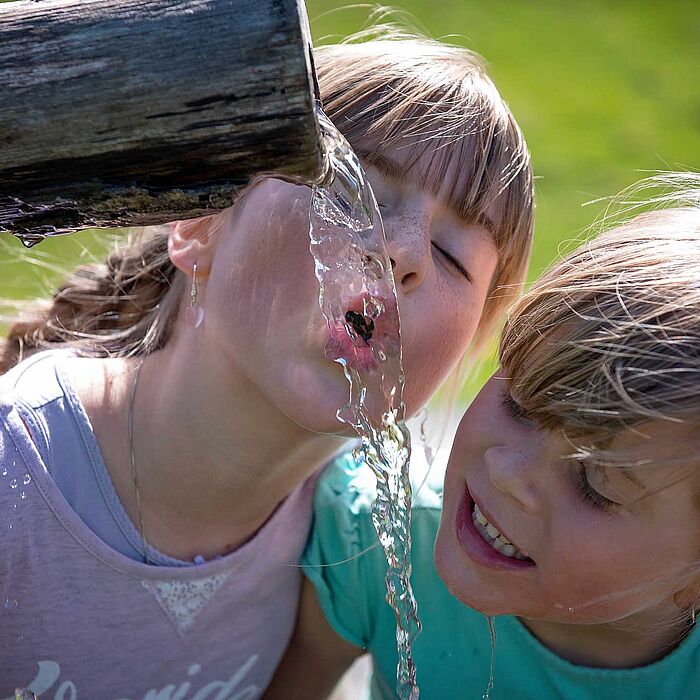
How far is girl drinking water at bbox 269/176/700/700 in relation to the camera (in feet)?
5.11

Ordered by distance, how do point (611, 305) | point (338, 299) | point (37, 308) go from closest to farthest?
point (611, 305)
point (338, 299)
point (37, 308)

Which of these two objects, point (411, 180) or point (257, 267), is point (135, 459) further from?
point (411, 180)

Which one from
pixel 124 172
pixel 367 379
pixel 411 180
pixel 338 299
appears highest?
pixel 124 172

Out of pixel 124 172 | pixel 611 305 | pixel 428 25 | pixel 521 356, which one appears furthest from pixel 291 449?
pixel 428 25

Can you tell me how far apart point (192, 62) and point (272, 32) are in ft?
0.33

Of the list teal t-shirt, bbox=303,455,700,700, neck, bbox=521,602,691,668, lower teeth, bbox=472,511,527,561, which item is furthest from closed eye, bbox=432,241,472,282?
neck, bbox=521,602,691,668

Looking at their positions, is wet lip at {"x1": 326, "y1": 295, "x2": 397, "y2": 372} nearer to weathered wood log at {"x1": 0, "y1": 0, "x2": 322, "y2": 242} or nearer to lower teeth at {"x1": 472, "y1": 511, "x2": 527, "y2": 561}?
lower teeth at {"x1": 472, "y1": 511, "x2": 527, "y2": 561}

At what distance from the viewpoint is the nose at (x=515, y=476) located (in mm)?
1655

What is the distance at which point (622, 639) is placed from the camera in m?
2.05

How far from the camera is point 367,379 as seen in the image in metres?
1.82

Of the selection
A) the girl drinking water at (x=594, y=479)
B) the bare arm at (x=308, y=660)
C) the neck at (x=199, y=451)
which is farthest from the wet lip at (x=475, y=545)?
the bare arm at (x=308, y=660)

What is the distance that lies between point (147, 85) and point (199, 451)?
1.03 m

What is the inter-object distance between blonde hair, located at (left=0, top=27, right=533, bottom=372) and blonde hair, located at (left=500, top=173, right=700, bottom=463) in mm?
243

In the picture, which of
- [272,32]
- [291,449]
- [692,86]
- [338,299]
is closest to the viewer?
[272,32]
